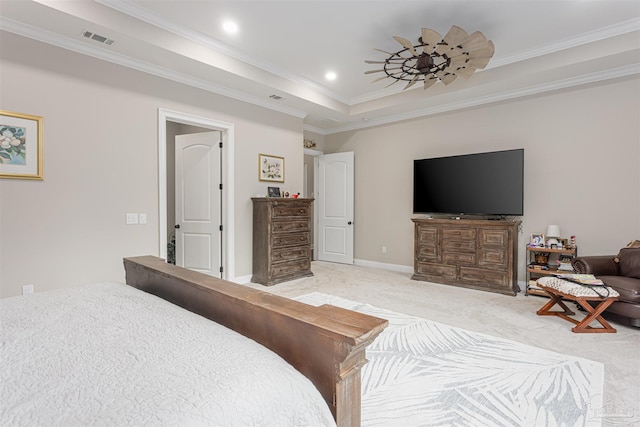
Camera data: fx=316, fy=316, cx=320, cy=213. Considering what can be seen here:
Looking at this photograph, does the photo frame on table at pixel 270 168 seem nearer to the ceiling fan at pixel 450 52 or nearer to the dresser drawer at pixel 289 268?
the dresser drawer at pixel 289 268

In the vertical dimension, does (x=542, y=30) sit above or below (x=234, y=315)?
above

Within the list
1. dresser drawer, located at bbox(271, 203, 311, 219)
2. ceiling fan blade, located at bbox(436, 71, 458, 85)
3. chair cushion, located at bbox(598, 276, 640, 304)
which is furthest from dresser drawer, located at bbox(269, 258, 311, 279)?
chair cushion, located at bbox(598, 276, 640, 304)

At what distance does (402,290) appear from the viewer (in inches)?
170

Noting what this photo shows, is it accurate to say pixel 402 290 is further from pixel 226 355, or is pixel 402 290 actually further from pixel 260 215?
pixel 226 355

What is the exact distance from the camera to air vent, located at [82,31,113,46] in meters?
2.89

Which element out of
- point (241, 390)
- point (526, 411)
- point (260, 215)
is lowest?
point (526, 411)

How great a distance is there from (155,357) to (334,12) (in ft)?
10.5

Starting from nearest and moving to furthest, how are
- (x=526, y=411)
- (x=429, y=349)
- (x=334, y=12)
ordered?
1. (x=526, y=411)
2. (x=429, y=349)
3. (x=334, y=12)

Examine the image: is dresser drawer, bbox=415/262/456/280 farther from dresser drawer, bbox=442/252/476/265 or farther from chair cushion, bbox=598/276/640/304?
chair cushion, bbox=598/276/640/304

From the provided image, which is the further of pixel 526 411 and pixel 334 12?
pixel 334 12

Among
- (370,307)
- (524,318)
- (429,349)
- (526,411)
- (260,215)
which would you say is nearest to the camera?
(526,411)

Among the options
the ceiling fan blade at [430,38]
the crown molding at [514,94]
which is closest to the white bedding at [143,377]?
the ceiling fan blade at [430,38]

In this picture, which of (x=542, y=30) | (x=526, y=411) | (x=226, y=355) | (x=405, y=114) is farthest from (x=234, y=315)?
(x=405, y=114)

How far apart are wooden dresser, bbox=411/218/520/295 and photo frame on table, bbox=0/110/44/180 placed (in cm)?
457
